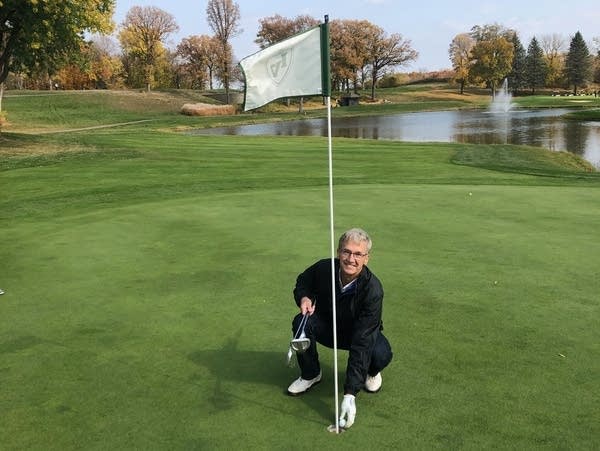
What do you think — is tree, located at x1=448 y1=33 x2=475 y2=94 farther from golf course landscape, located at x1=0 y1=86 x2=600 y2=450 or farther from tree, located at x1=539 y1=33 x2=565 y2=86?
golf course landscape, located at x1=0 y1=86 x2=600 y2=450

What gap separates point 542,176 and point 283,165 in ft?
27.5

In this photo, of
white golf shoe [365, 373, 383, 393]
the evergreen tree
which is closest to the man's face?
white golf shoe [365, 373, 383, 393]

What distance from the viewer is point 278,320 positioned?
18.4 ft

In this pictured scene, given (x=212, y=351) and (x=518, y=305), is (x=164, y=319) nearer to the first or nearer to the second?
(x=212, y=351)

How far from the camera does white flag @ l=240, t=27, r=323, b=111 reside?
13.9 ft

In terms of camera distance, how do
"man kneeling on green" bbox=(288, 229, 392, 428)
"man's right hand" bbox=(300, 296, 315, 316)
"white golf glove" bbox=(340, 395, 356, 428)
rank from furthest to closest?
"man's right hand" bbox=(300, 296, 315, 316)
"man kneeling on green" bbox=(288, 229, 392, 428)
"white golf glove" bbox=(340, 395, 356, 428)

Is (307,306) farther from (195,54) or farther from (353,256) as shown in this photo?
(195,54)

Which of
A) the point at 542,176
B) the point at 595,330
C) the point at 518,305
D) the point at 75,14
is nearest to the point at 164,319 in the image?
the point at 518,305

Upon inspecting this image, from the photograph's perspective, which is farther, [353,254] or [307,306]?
[307,306]

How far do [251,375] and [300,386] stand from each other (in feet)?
1.54

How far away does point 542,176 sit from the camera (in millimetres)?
17094

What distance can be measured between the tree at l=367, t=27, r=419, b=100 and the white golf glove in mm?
94292

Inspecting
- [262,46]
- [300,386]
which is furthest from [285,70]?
[262,46]

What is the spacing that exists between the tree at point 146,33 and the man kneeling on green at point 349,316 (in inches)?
3251
